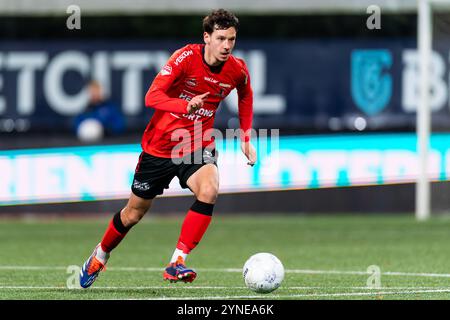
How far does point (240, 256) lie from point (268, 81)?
292 inches

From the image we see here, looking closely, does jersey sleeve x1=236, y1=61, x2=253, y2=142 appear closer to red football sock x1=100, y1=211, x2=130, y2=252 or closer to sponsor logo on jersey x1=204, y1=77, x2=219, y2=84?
sponsor logo on jersey x1=204, y1=77, x2=219, y2=84

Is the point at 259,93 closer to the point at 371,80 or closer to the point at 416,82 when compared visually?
the point at 371,80

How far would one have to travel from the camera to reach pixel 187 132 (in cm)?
973

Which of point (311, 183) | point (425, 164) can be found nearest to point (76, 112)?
point (311, 183)

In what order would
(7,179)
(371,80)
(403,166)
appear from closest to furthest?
(7,179), (403,166), (371,80)

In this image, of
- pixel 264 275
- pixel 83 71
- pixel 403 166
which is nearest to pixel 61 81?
pixel 83 71

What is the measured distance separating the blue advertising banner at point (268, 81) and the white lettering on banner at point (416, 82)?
0.05 ft

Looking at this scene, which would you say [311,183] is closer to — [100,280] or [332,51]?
[332,51]

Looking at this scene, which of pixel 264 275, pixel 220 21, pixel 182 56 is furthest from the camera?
pixel 182 56

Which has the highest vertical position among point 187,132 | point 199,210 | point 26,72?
point 26,72

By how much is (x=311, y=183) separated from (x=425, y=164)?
6.09 feet

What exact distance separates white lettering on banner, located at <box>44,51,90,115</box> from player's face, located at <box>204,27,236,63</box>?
1113 cm

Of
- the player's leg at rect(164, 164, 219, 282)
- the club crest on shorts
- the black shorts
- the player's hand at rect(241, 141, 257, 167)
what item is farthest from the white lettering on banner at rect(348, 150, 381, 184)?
the player's leg at rect(164, 164, 219, 282)

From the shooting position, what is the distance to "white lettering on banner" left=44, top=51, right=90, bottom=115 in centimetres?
2055
